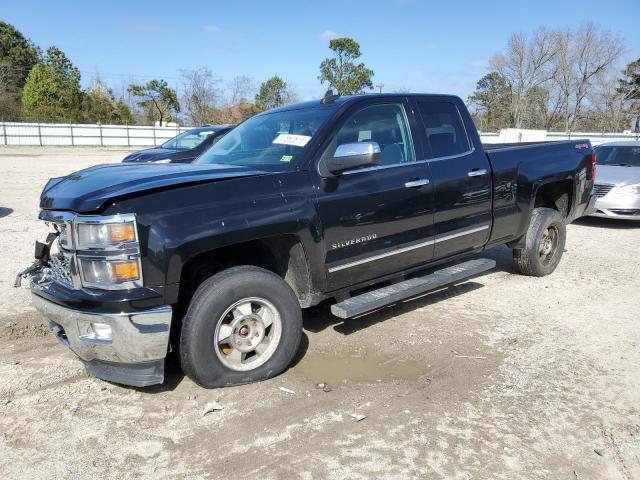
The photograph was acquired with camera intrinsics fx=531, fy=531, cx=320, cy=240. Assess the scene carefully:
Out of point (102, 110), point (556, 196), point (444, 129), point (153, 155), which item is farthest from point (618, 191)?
point (102, 110)

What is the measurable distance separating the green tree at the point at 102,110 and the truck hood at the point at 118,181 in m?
51.9

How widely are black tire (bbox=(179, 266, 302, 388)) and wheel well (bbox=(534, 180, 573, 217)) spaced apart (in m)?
3.83

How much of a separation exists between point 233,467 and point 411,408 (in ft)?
3.89

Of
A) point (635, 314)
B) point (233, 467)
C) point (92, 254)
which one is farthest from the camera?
point (635, 314)

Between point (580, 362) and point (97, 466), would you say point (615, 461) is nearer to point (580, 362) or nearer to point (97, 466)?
point (580, 362)

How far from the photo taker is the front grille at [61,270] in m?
3.30

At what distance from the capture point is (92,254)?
10.1 feet

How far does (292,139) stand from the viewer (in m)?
4.12

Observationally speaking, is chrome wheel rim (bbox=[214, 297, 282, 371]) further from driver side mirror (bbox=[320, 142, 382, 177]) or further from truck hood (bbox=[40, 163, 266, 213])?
driver side mirror (bbox=[320, 142, 382, 177])

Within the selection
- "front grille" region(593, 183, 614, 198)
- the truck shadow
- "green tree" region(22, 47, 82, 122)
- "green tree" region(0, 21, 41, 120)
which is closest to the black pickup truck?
"front grille" region(593, 183, 614, 198)

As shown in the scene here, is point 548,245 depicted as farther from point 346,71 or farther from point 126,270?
point 346,71

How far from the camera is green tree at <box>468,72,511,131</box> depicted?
5656cm

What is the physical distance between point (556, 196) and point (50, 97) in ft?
163

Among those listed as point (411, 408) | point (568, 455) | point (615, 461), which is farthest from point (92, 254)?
point (615, 461)
